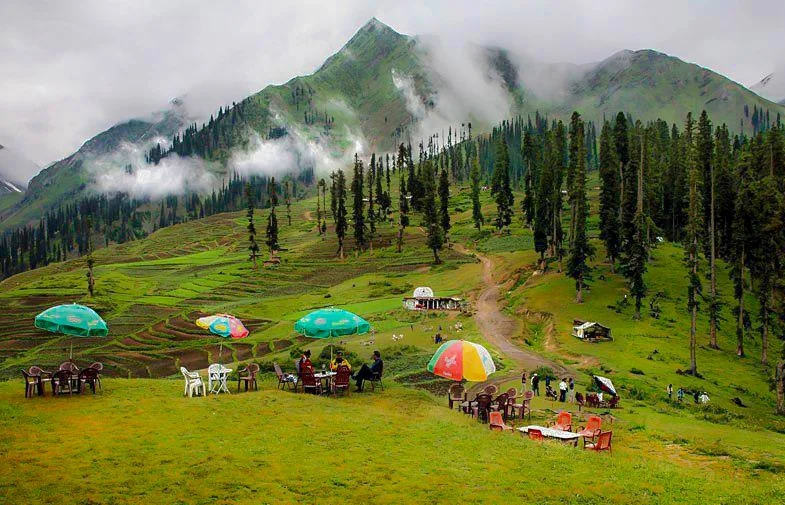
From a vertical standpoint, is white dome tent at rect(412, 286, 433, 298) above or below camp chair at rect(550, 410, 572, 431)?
above

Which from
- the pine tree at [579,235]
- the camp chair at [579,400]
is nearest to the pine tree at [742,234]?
the pine tree at [579,235]

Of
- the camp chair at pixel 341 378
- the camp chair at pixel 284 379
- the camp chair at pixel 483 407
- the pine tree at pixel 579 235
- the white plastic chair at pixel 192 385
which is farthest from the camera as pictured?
the pine tree at pixel 579 235

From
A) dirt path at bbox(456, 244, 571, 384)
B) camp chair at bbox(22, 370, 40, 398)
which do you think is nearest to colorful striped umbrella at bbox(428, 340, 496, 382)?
dirt path at bbox(456, 244, 571, 384)

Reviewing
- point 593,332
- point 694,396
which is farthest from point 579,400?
point 593,332

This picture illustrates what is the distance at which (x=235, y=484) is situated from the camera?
12531 mm

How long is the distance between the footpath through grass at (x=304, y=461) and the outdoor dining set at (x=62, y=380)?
716 millimetres

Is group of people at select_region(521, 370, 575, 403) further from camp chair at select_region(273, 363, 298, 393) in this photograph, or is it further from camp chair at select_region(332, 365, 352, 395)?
camp chair at select_region(273, 363, 298, 393)

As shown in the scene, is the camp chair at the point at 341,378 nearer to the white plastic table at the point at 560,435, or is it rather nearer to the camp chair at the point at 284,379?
the camp chair at the point at 284,379

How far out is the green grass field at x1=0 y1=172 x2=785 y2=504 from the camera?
12688 mm

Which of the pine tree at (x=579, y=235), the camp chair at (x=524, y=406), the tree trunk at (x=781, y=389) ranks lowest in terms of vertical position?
the tree trunk at (x=781, y=389)

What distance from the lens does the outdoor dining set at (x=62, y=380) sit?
20.4 metres

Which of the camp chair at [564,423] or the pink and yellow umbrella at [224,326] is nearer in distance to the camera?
the camp chair at [564,423]

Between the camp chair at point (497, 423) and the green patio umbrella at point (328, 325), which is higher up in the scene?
the green patio umbrella at point (328, 325)

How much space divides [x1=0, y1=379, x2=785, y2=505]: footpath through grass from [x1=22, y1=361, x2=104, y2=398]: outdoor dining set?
2.35 feet
